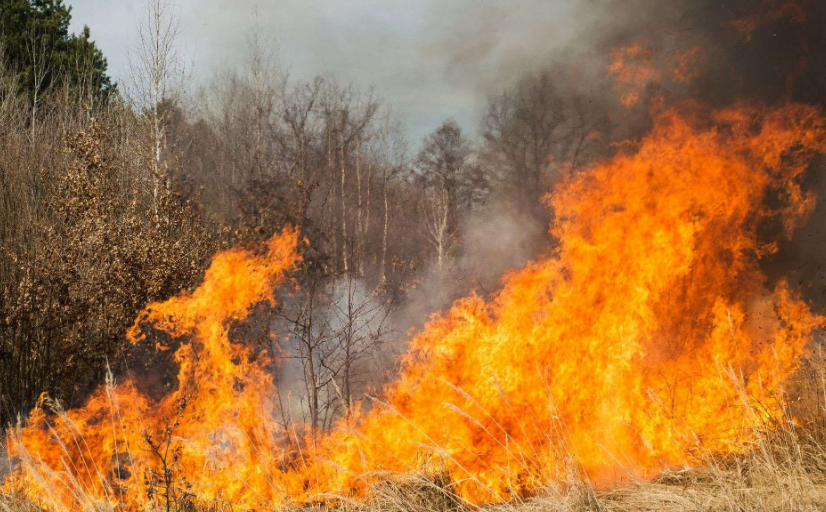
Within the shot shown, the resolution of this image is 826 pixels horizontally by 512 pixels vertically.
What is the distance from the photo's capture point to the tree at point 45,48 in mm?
17234

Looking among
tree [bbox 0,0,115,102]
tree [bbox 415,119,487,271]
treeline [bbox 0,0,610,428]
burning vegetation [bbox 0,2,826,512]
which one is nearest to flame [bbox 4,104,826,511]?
burning vegetation [bbox 0,2,826,512]

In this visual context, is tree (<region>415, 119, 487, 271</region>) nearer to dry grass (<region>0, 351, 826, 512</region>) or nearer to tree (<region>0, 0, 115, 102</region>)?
dry grass (<region>0, 351, 826, 512</region>)

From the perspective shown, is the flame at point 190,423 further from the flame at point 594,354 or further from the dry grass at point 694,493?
the dry grass at point 694,493

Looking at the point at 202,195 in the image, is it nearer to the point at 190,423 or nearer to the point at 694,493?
the point at 190,423

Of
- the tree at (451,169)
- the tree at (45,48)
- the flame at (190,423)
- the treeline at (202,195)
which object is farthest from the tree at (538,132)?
the tree at (45,48)

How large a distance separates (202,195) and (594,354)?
32.0 feet

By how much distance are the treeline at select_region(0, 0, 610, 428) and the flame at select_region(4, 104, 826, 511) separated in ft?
2.93

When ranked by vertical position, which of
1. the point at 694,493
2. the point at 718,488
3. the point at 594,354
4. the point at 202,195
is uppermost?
the point at 202,195

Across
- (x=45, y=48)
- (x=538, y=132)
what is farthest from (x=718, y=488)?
(x=45, y=48)

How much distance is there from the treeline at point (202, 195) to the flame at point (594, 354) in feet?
2.93

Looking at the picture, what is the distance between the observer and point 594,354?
5664 millimetres

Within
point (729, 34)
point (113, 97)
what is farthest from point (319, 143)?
point (729, 34)

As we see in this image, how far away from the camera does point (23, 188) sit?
11.9 meters

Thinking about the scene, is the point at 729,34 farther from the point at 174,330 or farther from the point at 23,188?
the point at 23,188
